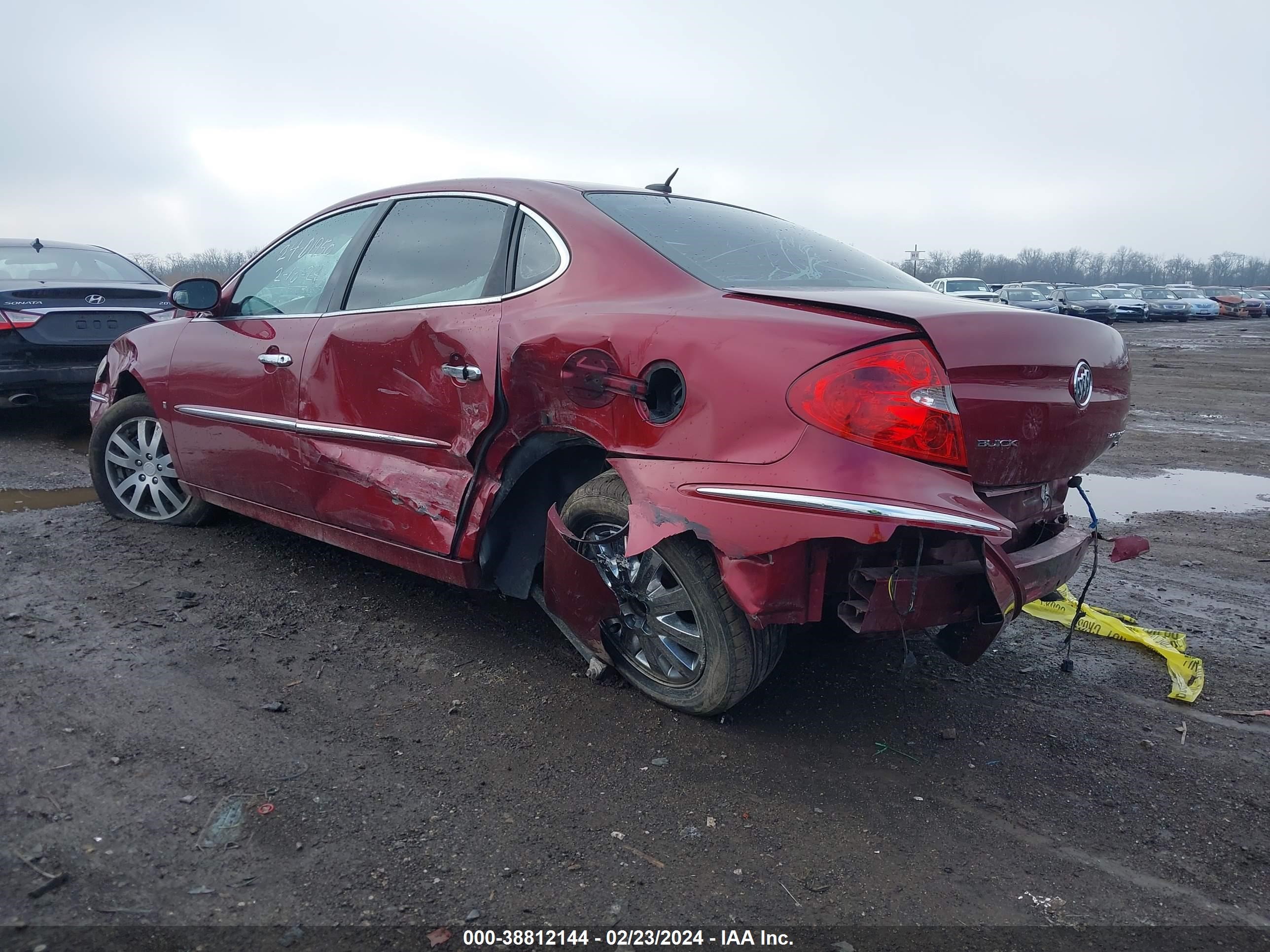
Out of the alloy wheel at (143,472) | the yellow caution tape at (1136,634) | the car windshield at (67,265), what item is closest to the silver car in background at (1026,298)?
the car windshield at (67,265)

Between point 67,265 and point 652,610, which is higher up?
point 67,265

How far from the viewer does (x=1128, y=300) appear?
3778 centimetres

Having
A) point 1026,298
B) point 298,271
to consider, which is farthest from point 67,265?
point 1026,298

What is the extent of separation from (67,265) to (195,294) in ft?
16.2

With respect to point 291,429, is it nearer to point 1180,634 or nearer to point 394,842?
point 394,842

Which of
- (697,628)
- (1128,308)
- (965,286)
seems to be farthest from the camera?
(1128,308)

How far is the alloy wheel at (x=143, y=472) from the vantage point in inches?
185

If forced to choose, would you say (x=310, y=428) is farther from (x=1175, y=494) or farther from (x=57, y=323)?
(x=1175, y=494)

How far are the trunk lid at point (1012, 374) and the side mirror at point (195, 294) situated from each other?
2.75 metres

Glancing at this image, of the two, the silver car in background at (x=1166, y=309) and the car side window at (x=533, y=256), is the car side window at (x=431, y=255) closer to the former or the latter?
the car side window at (x=533, y=256)

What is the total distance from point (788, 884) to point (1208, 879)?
40.1 inches

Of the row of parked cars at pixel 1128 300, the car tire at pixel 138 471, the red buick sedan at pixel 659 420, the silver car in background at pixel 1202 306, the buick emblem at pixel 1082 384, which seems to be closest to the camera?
the red buick sedan at pixel 659 420

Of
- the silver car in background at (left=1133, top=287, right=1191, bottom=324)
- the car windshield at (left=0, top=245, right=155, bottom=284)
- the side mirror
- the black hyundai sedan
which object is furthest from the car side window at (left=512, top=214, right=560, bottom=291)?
the silver car in background at (left=1133, top=287, right=1191, bottom=324)

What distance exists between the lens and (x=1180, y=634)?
3.63 m
